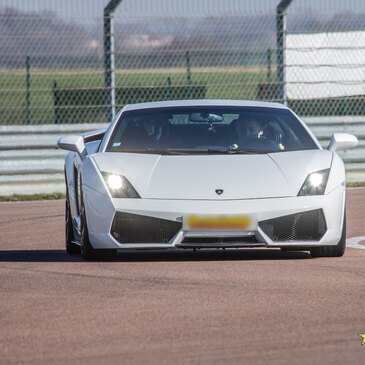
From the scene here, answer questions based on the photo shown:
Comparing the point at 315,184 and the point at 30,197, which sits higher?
the point at 315,184

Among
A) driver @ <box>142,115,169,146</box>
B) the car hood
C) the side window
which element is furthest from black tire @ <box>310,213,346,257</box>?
the side window

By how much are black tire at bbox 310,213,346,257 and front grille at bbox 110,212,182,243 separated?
1036mm

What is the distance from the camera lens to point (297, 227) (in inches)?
359

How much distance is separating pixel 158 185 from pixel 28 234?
127 inches

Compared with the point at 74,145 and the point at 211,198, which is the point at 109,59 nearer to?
the point at 74,145

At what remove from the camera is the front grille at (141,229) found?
9070 millimetres

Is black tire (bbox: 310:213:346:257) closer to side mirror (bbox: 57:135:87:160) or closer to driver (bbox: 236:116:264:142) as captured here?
driver (bbox: 236:116:264:142)

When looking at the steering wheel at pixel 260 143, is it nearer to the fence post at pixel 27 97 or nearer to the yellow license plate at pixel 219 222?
the yellow license plate at pixel 219 222

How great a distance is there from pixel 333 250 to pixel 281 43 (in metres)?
8.50

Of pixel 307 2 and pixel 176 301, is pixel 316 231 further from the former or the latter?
pixel 307 2

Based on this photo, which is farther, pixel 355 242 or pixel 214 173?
pixel 355 242

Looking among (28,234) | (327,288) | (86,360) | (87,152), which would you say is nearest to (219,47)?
(28,234)

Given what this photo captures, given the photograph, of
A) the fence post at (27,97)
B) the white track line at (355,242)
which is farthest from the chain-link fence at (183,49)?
the white track line at (355,242)

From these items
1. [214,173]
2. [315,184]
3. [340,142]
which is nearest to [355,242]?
[340,142]
